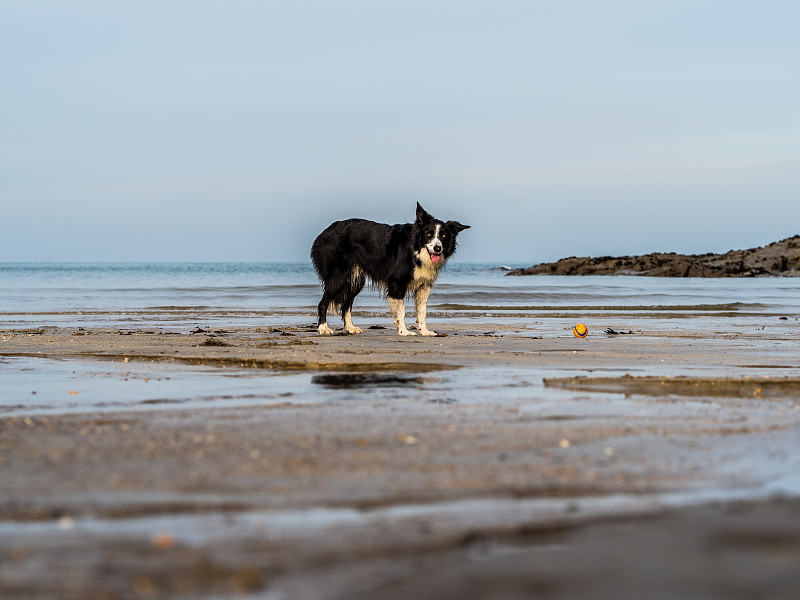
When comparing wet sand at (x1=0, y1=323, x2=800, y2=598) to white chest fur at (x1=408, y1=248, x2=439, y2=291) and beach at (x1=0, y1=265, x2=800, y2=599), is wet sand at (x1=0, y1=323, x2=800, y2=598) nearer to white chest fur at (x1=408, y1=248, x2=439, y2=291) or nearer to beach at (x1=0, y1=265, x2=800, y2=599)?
beach at (x1=0, y1=265, x2=800, y2=599)

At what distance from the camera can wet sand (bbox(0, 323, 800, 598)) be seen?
2.63m

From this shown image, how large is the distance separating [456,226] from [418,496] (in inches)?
411

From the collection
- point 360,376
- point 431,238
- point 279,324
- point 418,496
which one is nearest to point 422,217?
point 431,238

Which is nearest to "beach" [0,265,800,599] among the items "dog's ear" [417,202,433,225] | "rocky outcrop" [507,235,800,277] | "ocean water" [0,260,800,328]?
"dog's ear" [417,202,433,225]

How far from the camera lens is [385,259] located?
1383 cm

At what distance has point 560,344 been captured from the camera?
1141cm

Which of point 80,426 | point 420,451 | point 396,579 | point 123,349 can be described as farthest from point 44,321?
point 396,579

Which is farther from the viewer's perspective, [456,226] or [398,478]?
[456,226]

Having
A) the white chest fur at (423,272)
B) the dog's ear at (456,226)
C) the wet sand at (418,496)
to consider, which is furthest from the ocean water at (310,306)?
the wet sand at (418,496)

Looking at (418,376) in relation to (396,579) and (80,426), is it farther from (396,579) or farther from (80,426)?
(396,579)

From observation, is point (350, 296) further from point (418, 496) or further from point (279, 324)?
point (418, 496)

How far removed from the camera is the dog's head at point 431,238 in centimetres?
1327

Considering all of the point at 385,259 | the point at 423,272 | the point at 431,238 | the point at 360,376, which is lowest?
the point at 360,376

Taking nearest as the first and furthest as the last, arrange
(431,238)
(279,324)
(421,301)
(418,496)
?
(418,496) < (431,238) < (421,301) < (279,324)
